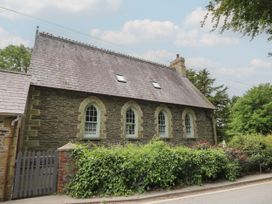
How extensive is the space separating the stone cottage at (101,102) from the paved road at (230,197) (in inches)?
277

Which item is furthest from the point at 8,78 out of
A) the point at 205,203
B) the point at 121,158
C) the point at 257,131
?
the point at 257,131

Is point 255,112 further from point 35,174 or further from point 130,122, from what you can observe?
point 35,174

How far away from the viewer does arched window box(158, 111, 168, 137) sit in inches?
674

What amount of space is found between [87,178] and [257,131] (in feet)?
66.3

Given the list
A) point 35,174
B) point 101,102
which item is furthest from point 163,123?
point 35,174

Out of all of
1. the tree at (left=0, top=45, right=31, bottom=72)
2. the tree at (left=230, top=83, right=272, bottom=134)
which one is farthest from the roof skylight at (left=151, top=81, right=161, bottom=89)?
the tree at (left=0, top=45, right=31, bottom=72)

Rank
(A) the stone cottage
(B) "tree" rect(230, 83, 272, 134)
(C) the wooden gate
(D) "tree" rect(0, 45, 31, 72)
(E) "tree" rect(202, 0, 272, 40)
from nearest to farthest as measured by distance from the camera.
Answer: (E) "tree" rect(202, 0, 272, 40) → (C) the wooden gate → (A) the stone cottage → (B) "tree" rect(230, 83, 272, 134) → (D) "tree" rect(0, 45, 31, 72)

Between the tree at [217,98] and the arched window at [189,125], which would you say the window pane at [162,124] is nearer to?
the arched window at [189,125]

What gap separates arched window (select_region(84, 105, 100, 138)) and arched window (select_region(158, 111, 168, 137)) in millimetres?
5244

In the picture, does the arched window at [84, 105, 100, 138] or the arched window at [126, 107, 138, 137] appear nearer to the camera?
the arched window at [84, 105, 100, 138]

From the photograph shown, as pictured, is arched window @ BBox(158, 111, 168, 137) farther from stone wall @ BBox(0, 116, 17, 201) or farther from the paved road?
stone wall @ BBox(0, 116, 17, 201)

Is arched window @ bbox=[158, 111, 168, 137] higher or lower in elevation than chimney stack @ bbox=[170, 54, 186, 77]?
lower

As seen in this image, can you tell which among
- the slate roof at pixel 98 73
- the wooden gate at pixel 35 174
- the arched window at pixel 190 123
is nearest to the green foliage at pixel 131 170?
the wooden gate at pixel 35 174

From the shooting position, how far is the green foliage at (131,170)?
8.28 metres
